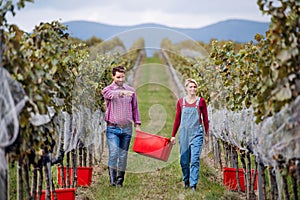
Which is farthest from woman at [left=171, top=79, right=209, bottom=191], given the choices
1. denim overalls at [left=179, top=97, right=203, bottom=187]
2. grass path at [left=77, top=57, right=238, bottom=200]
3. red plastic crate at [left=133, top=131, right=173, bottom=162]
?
grass path at [left=77, top=57, right=238, bottom=200]

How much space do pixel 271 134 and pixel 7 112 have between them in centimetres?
210

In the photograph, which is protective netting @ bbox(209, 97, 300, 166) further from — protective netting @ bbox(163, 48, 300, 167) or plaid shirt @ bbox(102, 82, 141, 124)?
plaid shirt @ bbox(102, 82, 141, 124)

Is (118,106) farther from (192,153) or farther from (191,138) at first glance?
(192,153)

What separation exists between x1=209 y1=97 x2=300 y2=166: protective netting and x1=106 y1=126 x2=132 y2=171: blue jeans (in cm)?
159

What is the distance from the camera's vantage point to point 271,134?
523cm

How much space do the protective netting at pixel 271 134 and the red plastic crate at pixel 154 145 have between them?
116 cm

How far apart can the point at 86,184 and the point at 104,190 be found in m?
0.43

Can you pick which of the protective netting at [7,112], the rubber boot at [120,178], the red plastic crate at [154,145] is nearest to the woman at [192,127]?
the red plastic crate at [154,145]

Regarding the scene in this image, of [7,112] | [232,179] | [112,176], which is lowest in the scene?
[232,179]

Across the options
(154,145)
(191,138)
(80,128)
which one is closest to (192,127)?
(191,138)

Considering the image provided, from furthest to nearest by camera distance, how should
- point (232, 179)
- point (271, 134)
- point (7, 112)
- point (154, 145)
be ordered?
point (232, 179), point (154, 145), point (271, 134), point (7, 112)

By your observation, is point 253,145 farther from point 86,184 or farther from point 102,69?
point 102,69

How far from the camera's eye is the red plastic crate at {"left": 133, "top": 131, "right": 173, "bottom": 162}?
27.7 feet

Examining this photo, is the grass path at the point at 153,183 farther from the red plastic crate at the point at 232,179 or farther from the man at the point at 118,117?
the man at the point at 118,117
